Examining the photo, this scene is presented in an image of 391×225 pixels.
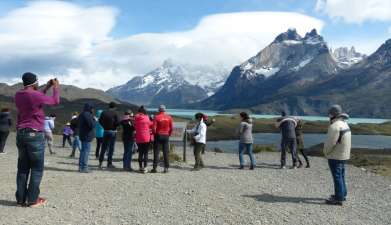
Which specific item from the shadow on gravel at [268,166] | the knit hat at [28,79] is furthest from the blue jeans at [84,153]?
the shadow on gravel at [268,166]

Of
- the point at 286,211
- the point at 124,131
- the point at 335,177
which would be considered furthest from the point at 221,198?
the point at 124,131

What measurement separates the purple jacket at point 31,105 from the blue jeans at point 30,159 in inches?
7.1

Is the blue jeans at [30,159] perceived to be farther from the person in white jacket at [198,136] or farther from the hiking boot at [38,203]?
the person in white jacket at [198,136]

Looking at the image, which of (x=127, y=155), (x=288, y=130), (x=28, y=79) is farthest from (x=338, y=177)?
(x=127, y=155)

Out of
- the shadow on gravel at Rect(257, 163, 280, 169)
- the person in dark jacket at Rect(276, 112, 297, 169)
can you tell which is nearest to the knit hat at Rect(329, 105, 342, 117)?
the person in dark jacket at Rect(276, 112, 297, 169)

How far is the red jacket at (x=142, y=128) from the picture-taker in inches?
747

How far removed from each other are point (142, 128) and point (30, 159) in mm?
8002

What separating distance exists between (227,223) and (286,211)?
220cm

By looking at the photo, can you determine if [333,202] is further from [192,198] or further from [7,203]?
[7,203]

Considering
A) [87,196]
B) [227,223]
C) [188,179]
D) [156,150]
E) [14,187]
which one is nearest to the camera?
[227,223]

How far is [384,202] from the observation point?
14.6 meters

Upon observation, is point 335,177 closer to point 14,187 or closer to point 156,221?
point 156,221

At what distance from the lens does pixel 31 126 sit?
1112 centimetres

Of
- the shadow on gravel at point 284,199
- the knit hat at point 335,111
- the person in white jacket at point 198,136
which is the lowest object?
the shadow on gravel at point 284,199
